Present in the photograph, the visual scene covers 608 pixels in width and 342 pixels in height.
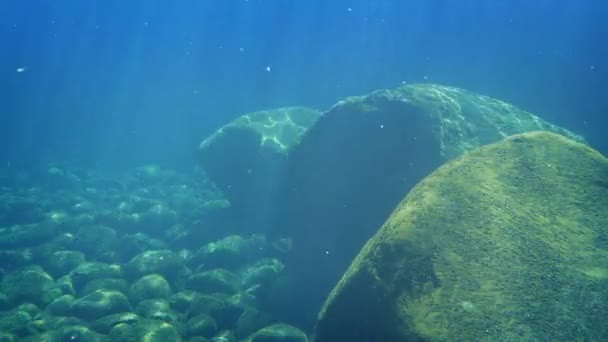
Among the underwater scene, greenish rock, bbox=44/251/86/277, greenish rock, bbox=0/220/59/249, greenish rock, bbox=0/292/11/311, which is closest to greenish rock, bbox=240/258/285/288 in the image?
the underwater scene

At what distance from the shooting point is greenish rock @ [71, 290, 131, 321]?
959 cm

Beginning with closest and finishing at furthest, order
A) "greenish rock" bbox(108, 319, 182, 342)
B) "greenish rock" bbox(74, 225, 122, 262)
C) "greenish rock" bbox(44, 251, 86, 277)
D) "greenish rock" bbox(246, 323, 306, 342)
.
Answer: "greenish rock" bbox(108, 319, 182, 342)
"greenish rock" bbox(246, 323, 306, 342)
"greenish rock" bbox(44, 251, 86, 277)
"greenish rock" bbox(74, 225, 122, 262)

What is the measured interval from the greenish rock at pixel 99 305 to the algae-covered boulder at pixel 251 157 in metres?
6.29

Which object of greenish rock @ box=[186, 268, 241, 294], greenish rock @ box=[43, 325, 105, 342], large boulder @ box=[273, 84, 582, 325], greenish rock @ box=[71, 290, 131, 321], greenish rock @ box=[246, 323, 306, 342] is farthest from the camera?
greenish rock @ box=[186, 268, 241, 294]

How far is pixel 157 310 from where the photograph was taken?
9688 millimetres

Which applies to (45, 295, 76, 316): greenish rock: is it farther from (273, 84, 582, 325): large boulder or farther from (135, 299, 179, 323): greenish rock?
(273, 84, 582, 325): large boulder

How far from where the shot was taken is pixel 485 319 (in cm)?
402

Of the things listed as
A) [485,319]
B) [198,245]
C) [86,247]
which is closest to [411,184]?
[485,319]

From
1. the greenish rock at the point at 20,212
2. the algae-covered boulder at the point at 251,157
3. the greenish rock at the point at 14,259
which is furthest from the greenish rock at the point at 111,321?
the greenish rock at the point at 20,212

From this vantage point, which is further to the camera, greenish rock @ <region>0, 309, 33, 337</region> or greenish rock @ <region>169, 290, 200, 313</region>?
greenish rock @ <region>169, 290, 200, 313</region>

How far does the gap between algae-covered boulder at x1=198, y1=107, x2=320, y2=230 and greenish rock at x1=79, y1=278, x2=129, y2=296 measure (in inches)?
219

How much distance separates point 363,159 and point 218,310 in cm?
542

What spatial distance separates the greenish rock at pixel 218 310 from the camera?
9.80 m

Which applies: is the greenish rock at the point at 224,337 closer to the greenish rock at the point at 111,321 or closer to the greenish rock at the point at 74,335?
the greenish rock at the point at 111,321
